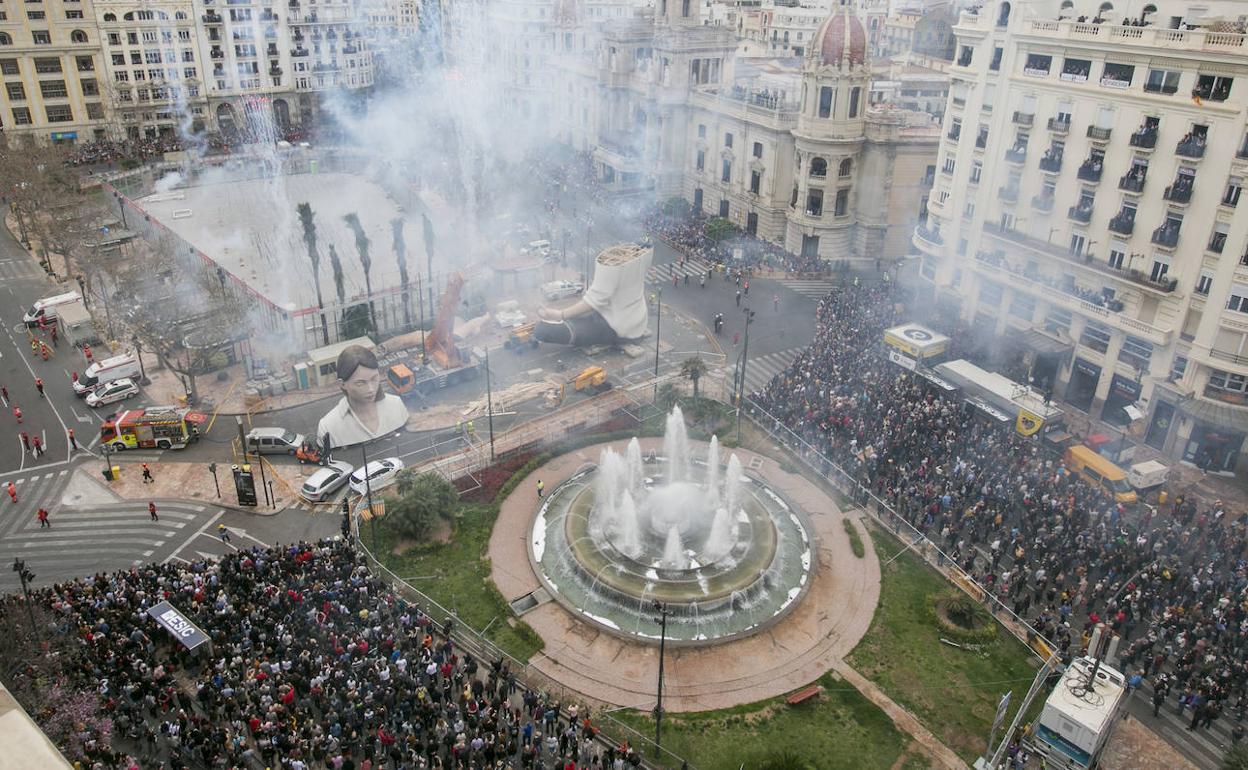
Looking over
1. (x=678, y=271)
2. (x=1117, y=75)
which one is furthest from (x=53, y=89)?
(x=1117, y=75)

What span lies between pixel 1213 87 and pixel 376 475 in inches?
1878

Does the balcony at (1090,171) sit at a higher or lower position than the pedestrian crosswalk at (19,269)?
higher

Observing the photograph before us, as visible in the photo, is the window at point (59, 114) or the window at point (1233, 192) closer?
the window at point (1233, 192)

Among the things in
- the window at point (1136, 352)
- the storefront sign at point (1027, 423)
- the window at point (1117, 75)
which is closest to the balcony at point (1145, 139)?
the window at point (1117, 75)

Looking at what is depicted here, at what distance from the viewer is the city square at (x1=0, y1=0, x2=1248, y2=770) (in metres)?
33.3

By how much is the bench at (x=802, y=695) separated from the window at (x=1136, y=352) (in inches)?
1212

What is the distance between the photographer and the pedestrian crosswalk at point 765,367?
60125 mm

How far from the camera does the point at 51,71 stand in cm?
10594

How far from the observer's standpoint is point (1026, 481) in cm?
4638

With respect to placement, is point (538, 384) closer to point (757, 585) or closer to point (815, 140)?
point (757, 585)

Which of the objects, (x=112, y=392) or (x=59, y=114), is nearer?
(x=112, y=392)

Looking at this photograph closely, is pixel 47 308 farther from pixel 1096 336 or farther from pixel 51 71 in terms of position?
pixel 1096 336

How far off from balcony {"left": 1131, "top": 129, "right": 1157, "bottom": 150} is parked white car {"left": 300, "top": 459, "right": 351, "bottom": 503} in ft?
154

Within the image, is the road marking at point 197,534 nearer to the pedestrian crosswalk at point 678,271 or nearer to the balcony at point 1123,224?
the pedestrian crosswalk at point 678,271
